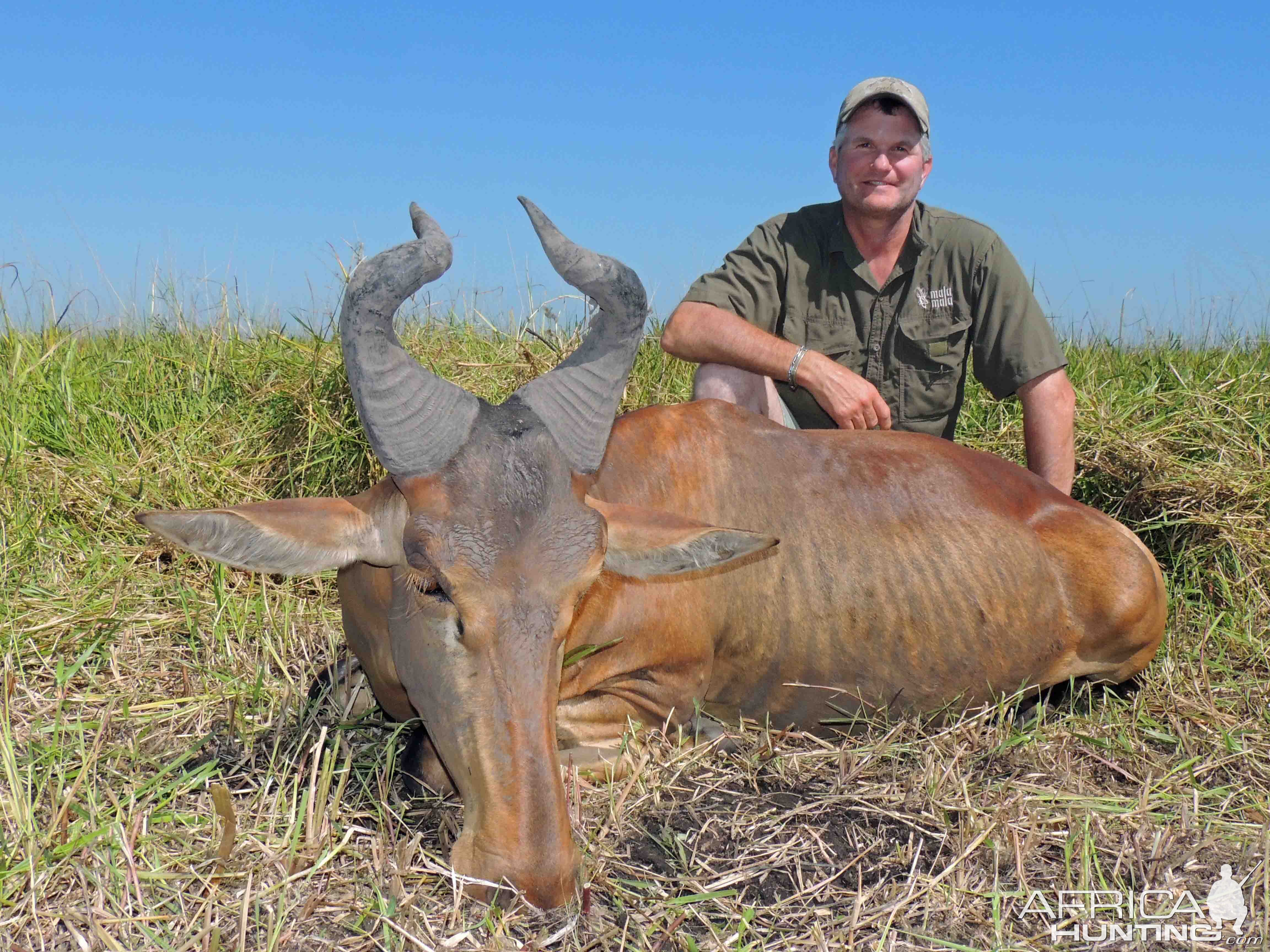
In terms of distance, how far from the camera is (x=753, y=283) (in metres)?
5.82

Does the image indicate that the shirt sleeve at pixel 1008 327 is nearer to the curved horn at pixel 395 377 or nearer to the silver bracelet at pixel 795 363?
the silver bracelet at pixel 795 363

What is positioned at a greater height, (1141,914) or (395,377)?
(395,377)

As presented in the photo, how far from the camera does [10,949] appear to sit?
270 cm

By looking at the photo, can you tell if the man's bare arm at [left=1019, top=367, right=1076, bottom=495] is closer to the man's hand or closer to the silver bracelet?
the man's hand

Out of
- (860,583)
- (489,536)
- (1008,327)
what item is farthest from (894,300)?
(489,536)

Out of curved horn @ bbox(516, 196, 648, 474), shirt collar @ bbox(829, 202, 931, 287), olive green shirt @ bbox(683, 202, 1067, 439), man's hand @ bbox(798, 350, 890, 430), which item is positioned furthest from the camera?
shirt collar @ bbox(829, 202, 931, 287)

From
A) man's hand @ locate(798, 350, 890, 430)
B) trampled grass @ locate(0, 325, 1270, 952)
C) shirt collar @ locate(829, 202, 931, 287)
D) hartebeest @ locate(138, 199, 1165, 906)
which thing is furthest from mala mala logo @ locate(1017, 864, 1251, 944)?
shirt collar @ locate(829, 202, 931, 287)

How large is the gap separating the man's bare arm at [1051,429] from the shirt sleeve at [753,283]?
1345mm

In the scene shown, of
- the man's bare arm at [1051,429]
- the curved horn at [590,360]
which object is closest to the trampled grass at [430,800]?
the man's bare arm at [1051,429]

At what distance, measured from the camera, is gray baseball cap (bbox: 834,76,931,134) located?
18.8 feet

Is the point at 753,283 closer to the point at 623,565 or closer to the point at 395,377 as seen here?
the point at 623,565

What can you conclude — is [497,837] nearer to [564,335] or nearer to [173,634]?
[173,634]

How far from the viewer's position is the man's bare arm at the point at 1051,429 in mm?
5621

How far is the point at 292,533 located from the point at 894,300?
12.5 ft
